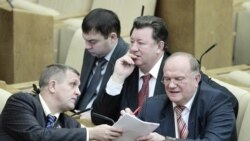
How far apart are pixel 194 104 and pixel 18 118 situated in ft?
2.18

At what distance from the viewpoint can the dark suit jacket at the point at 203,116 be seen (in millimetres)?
2607

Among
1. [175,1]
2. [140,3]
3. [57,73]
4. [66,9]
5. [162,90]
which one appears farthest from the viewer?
[66,9]

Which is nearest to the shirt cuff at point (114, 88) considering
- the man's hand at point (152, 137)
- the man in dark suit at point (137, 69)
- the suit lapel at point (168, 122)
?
the man in dark suit at point (137, 69)

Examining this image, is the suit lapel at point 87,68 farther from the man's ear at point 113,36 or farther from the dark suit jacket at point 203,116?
the dark suit jacket at point 203,116

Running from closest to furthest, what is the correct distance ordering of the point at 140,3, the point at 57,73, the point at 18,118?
the point at 18,118, the point at 57,73, the point at 140,3

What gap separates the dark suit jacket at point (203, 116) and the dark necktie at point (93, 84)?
65cm

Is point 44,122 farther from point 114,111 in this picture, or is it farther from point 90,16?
point 90,16

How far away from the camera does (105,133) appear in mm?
2625

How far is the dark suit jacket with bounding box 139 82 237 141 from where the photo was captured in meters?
2.61

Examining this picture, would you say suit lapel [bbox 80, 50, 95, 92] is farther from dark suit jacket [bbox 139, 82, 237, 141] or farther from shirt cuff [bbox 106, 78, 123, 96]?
dark suit jacket [bbox 139, 82, 237, 141]

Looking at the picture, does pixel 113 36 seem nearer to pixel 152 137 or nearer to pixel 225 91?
pixel 225 91

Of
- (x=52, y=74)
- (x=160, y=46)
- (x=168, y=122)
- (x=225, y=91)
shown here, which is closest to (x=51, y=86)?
(x=52, y=74)

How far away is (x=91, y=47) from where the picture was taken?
3309mm

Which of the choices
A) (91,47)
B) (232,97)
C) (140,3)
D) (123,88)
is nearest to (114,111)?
(123,88)
